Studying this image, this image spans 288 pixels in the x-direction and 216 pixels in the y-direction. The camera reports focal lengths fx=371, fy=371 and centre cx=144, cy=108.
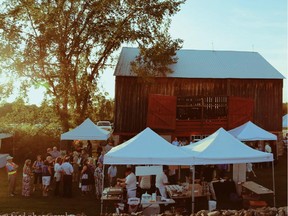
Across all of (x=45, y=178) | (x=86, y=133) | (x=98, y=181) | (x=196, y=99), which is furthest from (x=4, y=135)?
(x=196, y=99)

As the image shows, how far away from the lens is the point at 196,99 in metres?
25.3

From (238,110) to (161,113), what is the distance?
526cm

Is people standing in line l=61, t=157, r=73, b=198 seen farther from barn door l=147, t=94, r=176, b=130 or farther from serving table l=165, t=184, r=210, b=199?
barn door l=147, t=94, r=176, b=130

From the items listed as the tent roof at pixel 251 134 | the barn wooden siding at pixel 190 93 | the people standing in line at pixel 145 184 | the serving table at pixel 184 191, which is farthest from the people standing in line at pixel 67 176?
the barn wooden siding at pixel 190 93

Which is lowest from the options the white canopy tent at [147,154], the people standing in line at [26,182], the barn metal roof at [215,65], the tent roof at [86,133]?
the people standing in line at [26,182]

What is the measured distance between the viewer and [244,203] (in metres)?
12.9

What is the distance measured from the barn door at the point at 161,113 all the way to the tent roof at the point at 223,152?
10.7m

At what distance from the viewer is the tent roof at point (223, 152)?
12.0m

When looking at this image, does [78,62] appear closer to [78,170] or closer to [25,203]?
[78,170]

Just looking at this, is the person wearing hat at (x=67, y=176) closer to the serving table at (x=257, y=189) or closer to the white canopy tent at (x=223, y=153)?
the white canopy tent at (x=223, y=153)

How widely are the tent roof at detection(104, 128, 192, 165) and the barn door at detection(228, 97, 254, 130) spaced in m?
13.2

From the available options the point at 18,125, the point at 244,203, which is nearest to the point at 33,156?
the point at 18,125

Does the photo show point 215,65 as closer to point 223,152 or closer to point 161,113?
point 161,113

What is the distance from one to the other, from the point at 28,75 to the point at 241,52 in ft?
57.7
